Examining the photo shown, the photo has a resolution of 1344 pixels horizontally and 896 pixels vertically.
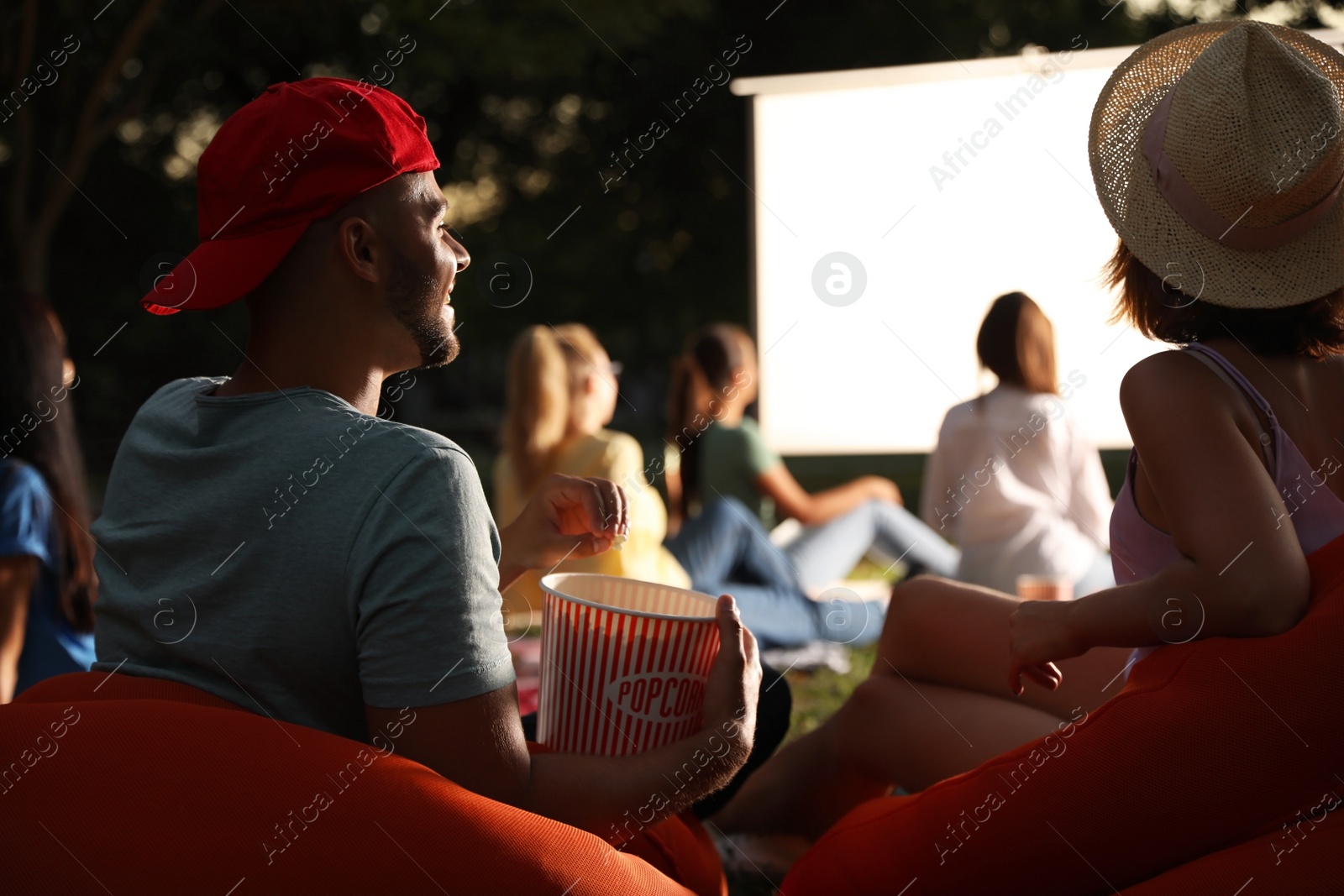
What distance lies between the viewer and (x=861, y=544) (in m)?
6.21

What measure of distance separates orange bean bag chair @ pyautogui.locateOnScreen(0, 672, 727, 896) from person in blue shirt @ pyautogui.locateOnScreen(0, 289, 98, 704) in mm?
1498

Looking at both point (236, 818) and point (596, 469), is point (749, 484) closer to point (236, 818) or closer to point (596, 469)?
point (596, 469)

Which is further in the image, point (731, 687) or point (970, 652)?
point (970, 652)

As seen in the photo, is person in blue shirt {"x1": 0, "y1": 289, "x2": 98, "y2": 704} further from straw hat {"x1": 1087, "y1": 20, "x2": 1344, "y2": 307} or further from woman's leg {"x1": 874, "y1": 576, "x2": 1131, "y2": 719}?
straw hat {"x1": 1087, "y1": 20, "x2": 1344, "y2": 307}

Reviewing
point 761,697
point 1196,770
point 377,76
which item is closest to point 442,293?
point 761,697

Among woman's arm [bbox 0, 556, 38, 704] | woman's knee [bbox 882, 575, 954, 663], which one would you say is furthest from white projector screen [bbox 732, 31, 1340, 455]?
woman's arm [bbox 0, 556, 38, 704]

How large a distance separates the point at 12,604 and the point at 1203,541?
2.59 m

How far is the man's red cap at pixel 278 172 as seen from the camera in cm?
159

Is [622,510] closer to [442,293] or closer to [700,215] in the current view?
[442,293]

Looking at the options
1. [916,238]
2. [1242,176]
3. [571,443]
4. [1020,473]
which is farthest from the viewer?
[916,238]

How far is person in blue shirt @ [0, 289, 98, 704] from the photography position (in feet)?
9.11

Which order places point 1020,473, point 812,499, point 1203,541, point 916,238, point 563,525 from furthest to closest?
1. point 812,499
2. point 916,238
3. point 1020,473
4. point 563,525
5. point 1203,541

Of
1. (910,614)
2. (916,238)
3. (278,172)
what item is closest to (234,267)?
(278,172)

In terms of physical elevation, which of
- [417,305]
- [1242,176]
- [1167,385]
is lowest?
[1167,385]
